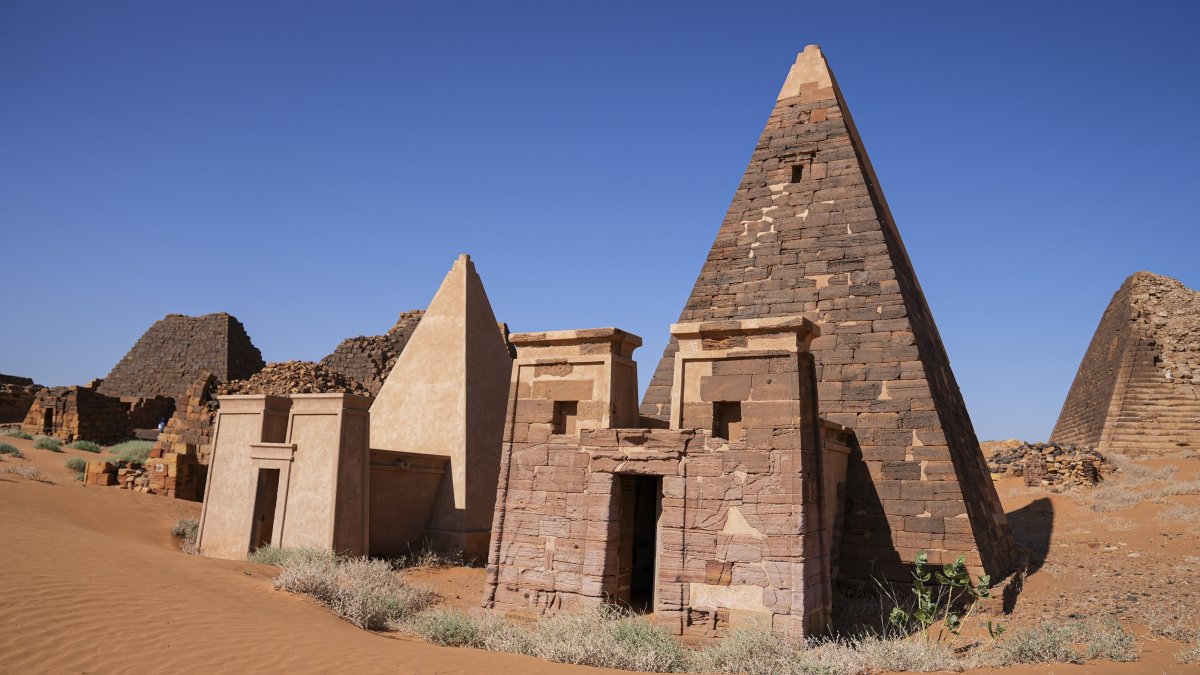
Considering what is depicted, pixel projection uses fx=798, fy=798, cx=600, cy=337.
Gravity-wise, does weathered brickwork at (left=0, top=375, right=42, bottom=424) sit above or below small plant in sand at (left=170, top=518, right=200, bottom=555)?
above

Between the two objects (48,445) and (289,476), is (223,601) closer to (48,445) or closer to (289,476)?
(289,476)

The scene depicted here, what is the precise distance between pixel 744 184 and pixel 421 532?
26.7 ft

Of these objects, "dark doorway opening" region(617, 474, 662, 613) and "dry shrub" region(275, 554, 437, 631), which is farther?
"dark doorway opening" region(617, 474, 662, 613)

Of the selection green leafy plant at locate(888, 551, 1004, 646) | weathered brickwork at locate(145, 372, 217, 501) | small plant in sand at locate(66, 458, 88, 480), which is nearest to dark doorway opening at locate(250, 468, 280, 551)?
weathered brickwork at locate(145, 372, 217, 501)

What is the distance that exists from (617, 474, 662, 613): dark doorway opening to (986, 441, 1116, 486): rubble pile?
14.4m

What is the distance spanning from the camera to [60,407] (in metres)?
28.6

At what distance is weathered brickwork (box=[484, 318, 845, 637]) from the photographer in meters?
7.98

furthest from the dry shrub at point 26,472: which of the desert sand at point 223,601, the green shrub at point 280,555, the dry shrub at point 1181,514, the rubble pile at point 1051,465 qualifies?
the rubble pile at point 1051,465

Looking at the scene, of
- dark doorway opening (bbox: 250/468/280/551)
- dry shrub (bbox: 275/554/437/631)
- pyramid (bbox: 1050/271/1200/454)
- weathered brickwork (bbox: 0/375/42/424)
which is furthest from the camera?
weathered brickwork (bbox: 0/375/42/424)

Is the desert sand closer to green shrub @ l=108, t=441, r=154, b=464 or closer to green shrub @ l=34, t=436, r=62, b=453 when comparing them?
green shrub @ l=108, t=441, r=154, b=464

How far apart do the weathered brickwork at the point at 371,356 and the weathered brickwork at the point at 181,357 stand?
12.5 m

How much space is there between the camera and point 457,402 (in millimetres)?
13898

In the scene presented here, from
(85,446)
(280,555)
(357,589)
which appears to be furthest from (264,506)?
(85,446)

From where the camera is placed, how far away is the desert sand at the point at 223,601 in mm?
6414
